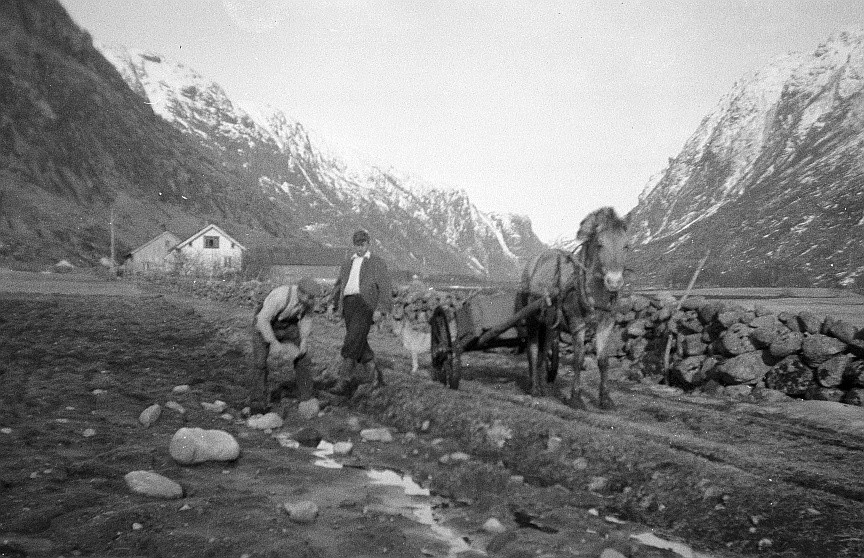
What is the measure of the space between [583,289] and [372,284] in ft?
10.0

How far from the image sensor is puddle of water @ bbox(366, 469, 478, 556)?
4.63 m

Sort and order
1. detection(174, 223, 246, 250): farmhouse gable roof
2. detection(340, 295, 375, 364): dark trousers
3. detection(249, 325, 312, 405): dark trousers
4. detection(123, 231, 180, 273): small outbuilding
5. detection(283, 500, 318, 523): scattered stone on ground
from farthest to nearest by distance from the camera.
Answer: detection(123, 231, 180, 273): small outbuilding
detection(174, 223, 246, 250): farmhouse gable roof
detection(340, 295, 375, 364): dark trousers
detection(249, 325, 312, 405): dark trousers
detection(283, 500, 318, 523): scattered stone on ground

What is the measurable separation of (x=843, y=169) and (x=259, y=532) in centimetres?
12824

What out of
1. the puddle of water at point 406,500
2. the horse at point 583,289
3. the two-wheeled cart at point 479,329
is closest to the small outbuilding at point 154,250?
the two-wheeled cart at point 479,329

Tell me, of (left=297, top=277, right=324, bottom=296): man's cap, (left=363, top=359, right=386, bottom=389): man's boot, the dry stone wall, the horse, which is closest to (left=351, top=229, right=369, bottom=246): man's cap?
(left=297, top=277, right=324, bottom=296): man's cap

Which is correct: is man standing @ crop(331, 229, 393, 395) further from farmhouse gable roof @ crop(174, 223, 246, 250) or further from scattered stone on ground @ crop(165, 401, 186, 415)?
farmhouse gable roof @ crop(174, 223, 246, 250)

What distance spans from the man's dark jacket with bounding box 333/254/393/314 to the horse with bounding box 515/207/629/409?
7.29 ft

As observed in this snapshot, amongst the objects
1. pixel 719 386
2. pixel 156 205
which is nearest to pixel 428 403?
pixel 719 386

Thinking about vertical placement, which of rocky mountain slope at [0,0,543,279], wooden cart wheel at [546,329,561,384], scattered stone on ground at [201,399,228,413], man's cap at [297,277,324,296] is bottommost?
scattered stone on ground at [201,399,228,413]

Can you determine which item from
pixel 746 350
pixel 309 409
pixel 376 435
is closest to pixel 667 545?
pixel 376 435

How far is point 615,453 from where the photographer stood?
6.55 meters

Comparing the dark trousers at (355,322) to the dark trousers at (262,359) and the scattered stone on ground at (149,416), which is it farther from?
the scattered stone on ground at (149,416)

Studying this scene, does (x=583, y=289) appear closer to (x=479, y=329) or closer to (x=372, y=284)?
(x=479, y=329)

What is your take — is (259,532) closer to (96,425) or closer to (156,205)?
(96,425)
